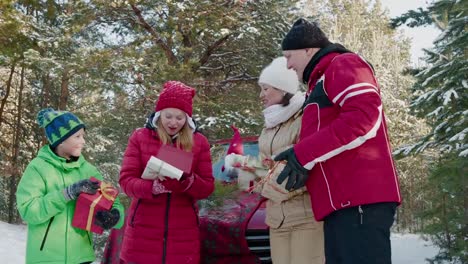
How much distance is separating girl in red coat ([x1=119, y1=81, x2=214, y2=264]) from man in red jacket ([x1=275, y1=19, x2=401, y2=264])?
119 cm

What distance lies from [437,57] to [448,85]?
1.02 m

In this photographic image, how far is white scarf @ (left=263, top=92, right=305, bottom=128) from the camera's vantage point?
10.2ft

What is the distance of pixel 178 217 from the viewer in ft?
10.8

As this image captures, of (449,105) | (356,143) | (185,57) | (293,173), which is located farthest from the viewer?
(185,57)

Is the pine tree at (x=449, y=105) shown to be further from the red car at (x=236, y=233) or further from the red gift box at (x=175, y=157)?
the red gift box at (x=175, y=157)

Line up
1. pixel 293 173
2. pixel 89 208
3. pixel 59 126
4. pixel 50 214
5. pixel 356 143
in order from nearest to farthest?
pixel 356 143, pixel 293 173, pixel 50 214, pixel 89 208, pixel 59 126

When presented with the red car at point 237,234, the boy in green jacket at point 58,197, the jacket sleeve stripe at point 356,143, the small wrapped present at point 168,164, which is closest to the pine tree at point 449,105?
the red car at point 237,234

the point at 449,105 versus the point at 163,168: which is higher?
the point at 449,105

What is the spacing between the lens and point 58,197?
10.3 feet

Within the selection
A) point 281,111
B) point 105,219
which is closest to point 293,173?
point 281,111

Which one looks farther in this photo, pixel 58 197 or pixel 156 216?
pixel 156 216

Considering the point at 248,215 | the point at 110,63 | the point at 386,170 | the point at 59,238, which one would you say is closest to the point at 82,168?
the point at 59,238

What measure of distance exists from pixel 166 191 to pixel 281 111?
0.90 meters

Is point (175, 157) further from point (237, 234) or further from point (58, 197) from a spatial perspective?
point (58, 197)
